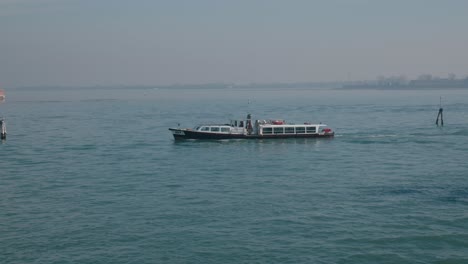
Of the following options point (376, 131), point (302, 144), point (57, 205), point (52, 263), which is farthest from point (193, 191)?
point (376, 131)

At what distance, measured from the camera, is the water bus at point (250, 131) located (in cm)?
7275

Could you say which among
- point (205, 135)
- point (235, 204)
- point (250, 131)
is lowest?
point (235, 204)

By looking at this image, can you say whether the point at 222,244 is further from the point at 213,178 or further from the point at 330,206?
the point at 213,178

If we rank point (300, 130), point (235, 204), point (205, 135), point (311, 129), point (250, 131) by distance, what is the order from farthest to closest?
1. point (311, 129)
2. point (300, 130)
3. point (250, 131)
4. point (205, 135)
5. point (235, 204)

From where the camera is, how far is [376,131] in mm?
83062

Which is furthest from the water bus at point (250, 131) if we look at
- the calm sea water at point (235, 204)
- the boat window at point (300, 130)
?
the calm sea water at point (235, 204)

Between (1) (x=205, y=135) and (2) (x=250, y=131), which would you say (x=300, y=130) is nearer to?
(2) (x=250, y=131)

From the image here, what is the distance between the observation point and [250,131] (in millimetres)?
75438

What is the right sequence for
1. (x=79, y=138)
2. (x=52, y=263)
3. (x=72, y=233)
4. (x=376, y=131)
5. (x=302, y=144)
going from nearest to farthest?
(x=52, y=263), (x=72, y=233), (x=302, y=144), (x=79, y=138), (x=376, y=131)

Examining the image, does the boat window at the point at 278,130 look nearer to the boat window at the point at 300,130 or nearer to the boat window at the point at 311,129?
the boat window at the point at 300,130

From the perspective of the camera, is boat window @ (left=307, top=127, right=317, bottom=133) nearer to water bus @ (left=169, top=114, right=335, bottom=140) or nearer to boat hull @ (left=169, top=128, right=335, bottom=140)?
water bus @ (left=169, top=114, right=335, bottom=140)

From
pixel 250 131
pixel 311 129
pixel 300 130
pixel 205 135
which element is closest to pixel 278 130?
pixel 300 130

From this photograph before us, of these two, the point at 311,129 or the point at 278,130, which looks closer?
the point at 278,130

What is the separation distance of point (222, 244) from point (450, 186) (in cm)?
2008
